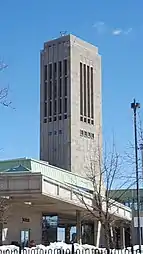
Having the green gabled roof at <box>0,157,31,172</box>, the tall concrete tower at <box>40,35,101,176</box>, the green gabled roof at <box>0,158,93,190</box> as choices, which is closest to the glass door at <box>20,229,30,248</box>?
the green gabled roof at <box>0,158,93,190</box>

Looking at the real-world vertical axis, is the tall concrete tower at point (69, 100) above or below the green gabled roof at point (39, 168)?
above

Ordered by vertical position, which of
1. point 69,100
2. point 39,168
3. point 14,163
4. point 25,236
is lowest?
point 25,236

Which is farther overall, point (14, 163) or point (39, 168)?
point (39, 168)

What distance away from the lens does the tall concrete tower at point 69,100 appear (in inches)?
4961

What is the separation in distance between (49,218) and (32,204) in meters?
13.3

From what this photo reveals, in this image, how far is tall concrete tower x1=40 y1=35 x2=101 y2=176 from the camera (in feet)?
413

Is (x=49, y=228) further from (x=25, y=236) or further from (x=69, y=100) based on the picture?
(x=69, y=100)

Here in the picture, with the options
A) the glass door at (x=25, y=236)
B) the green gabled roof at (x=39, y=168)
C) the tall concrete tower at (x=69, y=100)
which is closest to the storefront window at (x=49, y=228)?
the green gabled roof at (x=39, y=168)

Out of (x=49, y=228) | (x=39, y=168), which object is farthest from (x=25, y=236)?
(x=49, y=228)

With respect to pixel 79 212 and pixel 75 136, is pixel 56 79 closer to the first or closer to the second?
pixel 75 136

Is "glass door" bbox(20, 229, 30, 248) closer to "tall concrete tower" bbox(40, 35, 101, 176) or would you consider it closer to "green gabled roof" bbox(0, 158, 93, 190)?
"green gabled roof" bbox(0, 158, 93, 190)

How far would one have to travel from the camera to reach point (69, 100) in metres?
131

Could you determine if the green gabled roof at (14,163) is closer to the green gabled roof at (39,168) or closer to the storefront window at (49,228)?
the green gabled roof at (39,168)

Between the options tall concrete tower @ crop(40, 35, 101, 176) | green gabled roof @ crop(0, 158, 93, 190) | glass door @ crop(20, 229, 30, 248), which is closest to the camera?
glass door @ crop(20, 229, 30, 248)
